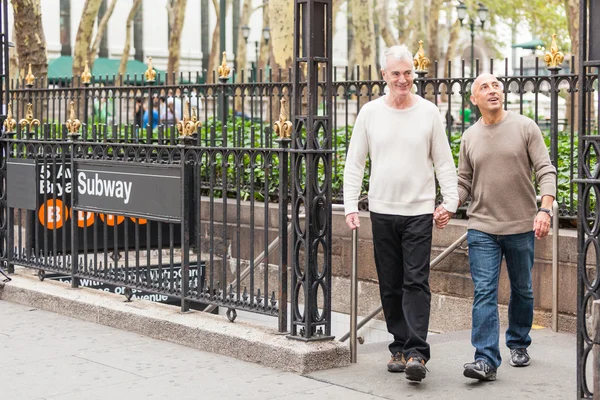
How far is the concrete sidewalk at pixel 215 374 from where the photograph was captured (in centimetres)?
623

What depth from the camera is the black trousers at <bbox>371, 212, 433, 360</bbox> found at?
6.36 metres

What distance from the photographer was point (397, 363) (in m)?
6.62

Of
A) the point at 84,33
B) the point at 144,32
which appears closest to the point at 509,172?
the point at 84,33

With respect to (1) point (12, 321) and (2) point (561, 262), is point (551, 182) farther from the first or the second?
(1) point (12, 321)

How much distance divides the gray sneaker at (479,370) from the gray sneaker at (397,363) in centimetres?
46

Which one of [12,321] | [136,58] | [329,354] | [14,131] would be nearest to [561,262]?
[329,354]

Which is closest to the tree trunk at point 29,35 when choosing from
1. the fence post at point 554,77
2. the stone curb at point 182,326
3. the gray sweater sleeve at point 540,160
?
the stone curb at point 182,326

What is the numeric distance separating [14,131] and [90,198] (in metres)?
1.73

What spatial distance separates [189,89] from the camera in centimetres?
1184

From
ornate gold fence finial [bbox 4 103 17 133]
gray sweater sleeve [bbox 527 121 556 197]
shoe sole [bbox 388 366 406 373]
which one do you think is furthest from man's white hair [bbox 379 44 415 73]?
ornate gold fence finial [bbox 4 103 17 133]

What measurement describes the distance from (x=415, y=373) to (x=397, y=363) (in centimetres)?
42

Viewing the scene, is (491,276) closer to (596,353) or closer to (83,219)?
(596,353)

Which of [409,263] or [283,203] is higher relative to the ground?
[283,203]

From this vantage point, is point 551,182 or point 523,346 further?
point 523,346
